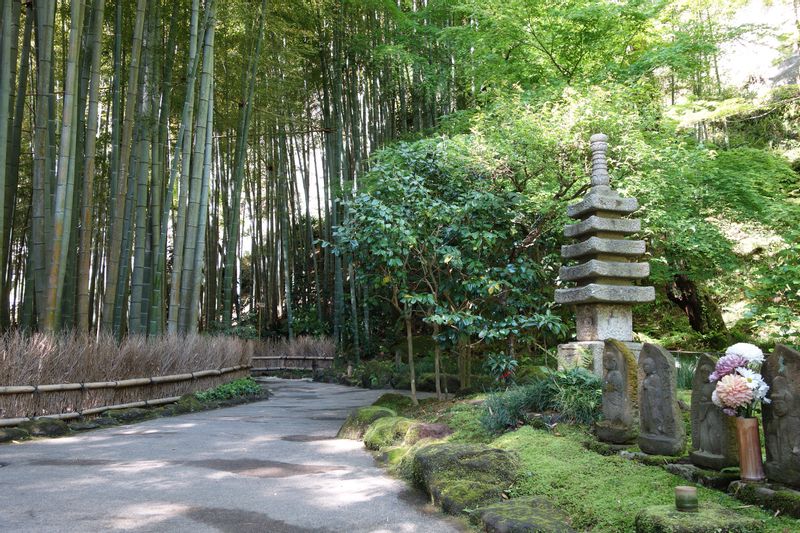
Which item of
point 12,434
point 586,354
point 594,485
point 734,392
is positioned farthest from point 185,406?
point 734,392

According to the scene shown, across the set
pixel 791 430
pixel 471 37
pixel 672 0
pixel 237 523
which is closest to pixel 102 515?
pixel 237 523

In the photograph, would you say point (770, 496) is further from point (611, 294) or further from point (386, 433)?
point (386, 433)

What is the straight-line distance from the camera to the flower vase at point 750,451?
2742 mm

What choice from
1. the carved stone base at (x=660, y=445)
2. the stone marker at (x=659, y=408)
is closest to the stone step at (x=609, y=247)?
the stone marker at (x=659, y=408)

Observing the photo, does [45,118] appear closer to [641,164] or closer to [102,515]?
[102,515]

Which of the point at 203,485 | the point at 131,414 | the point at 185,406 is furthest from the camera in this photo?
the point at 185,406

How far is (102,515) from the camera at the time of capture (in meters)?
2.95

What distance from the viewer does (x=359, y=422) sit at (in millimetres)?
5484

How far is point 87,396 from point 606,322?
4.89m

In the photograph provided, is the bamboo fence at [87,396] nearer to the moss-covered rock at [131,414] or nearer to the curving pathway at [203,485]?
the moss-covered rock at [131,414]

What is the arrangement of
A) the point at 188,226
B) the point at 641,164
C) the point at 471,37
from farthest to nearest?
the point at 471,37, the point at 188,226, the point at 641,164

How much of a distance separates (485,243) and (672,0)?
5.43m

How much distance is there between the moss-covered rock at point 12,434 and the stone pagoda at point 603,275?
4.45 metres

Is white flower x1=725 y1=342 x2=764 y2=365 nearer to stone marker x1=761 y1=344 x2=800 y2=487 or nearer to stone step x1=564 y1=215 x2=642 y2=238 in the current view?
stone marker x1=761 y1=344 x2=800 y2=487
